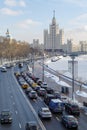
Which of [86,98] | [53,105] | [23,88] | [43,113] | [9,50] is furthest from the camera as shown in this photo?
[9,50]

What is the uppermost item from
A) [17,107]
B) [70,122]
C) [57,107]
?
[70,122]

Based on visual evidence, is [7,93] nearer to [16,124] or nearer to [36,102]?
[36,102]

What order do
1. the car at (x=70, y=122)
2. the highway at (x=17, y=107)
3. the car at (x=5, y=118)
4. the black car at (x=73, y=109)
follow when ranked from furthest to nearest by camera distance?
the black car at (x=73, y=109) → the car at (x=5, y=118) → the highway at (x=17, y=107) → the car at (x=70, y=122)

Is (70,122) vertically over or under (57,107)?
over

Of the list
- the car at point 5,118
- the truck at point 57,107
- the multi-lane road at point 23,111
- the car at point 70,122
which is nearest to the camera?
the car at point 70,122

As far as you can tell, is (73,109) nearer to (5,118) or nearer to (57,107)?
(57,107)

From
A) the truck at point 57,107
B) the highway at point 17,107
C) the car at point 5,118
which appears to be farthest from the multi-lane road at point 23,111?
the truck at point 57,107

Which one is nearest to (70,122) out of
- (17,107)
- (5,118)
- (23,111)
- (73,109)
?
(5,118)

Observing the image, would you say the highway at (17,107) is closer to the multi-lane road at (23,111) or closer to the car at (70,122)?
the multi-lane road at (23,111)

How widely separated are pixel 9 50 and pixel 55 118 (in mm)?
124353

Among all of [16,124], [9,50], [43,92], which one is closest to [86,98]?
[43,92]

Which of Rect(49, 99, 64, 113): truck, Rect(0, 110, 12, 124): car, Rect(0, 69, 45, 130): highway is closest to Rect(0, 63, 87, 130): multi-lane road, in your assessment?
Rect(0, 69, 45, 130): highway

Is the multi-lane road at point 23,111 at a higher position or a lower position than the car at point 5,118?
lower

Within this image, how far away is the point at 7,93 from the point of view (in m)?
49.8
